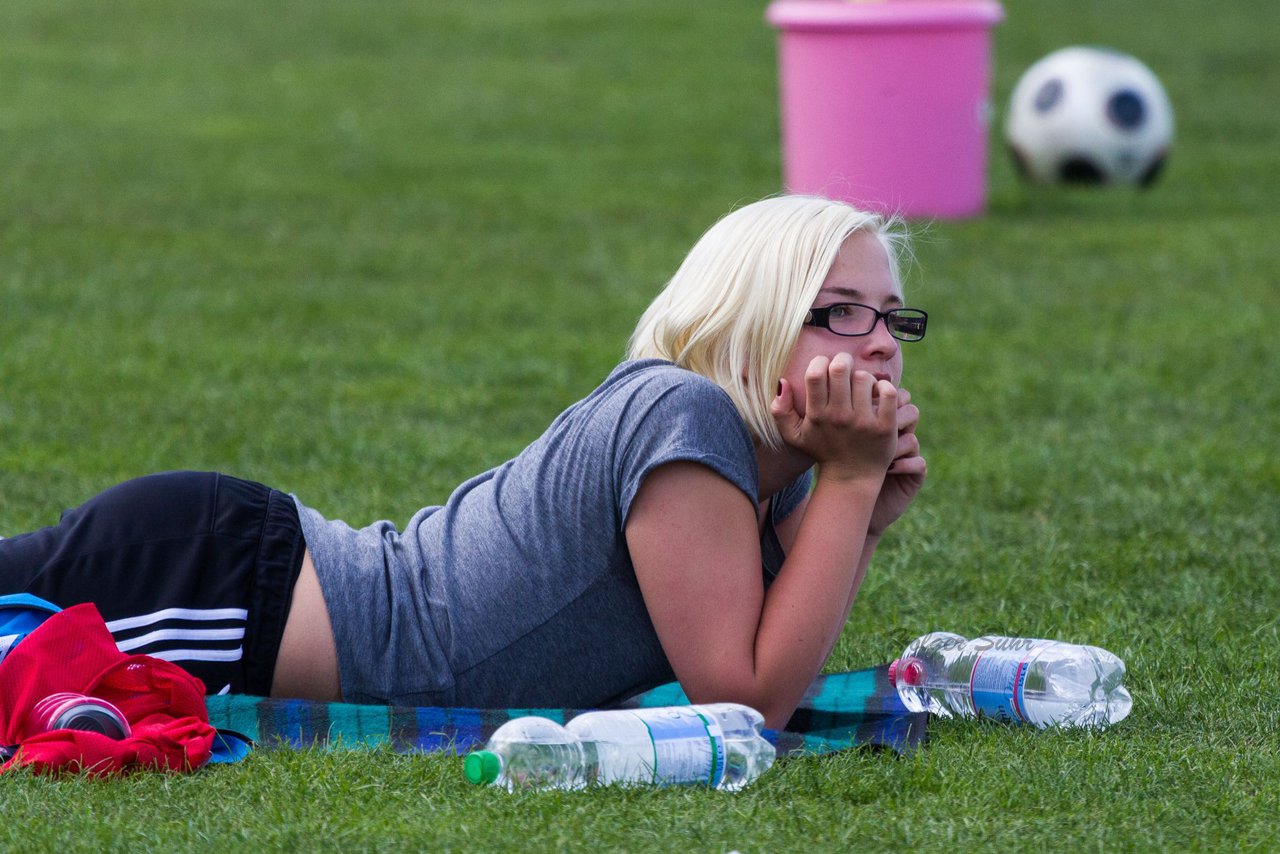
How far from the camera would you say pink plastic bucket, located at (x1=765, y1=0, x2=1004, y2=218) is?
9.11 m

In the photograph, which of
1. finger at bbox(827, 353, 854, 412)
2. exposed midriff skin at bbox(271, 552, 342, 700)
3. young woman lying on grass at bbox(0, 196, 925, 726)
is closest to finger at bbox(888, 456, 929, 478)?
young woman lying on grass at bbox(0, 196, 925, 726)

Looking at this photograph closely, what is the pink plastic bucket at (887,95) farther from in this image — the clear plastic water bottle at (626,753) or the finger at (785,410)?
the clear plastic water bottle at (626,753)

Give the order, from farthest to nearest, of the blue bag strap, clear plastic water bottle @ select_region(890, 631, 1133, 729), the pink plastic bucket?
the pink plastic bucket → clear plastic water bottle @ select_region(890, 631, 1133, 729) → the blue bag strap

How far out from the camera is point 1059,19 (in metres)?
17.5

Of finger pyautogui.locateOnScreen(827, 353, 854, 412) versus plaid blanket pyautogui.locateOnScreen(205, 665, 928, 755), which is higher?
finger pyautogui.locateOnScreen(827, 353, 854, 412)

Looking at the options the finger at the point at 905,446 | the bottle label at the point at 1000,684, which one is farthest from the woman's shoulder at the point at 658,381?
the bottle label at the point at 1000,684

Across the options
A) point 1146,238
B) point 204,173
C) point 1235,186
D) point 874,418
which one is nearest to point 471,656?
point 874,418

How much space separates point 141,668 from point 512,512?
0.64 m

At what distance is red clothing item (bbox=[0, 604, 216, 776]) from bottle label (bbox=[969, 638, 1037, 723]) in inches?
53.3

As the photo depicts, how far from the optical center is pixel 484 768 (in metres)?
2.57

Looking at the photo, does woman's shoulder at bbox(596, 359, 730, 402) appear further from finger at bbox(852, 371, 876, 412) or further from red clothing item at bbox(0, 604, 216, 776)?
red clothing item at bbox(0, 604, 216, 776)

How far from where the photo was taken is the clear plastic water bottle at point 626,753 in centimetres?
257

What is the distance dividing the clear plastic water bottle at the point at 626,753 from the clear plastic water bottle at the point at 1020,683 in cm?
57

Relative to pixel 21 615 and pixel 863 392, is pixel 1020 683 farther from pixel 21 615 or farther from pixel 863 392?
pixel 21 615
